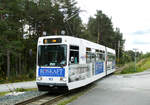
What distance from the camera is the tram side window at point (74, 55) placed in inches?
424

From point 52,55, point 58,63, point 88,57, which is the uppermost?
point 52,55

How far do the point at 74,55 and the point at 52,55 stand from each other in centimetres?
129

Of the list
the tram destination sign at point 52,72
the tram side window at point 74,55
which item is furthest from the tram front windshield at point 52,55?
the tram side window at point 74,55

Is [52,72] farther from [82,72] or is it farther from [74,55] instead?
[82,72]

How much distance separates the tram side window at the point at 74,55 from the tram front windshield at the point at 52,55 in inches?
18.7

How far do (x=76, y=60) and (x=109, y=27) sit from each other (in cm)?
3774

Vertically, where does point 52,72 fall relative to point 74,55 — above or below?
below

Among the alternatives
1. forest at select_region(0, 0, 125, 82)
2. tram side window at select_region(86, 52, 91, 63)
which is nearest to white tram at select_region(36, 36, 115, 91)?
tram side window at select_region(86, 52, 91, 63)

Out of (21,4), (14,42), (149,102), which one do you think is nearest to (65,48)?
(149,102)

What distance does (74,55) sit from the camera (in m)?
11.1

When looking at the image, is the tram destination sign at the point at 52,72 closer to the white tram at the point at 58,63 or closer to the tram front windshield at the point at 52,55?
the white tram at the point at 58,63

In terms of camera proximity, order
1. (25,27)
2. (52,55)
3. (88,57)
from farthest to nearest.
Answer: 1. (25,27)
2. (88,57)
3. (52,55)

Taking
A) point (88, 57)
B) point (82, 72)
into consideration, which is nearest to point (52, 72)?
point (82, 72)

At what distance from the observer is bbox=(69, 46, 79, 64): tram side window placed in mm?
10775
